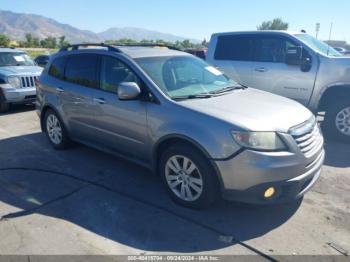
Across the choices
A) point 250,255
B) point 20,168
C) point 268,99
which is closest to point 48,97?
point 20,168

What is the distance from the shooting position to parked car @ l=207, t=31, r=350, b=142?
20.7ft

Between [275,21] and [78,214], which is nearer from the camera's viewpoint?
[78,214]

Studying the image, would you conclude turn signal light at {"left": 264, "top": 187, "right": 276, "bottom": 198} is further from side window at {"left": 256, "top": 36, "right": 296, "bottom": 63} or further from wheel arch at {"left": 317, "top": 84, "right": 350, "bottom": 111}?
side window at {"left": 256, "top": 36, "right": 296, "bottom": 63}

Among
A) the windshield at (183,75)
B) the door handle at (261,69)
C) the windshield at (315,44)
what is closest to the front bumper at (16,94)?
the windshield at (183,75)

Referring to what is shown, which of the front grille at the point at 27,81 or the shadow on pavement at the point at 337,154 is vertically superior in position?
the front grille at the point at 27,81

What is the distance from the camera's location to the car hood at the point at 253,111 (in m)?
3.42

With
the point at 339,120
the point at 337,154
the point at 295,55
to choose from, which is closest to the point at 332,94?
the point at 339,120

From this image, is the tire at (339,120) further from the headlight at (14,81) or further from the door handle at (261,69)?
the headlight at (14,81)

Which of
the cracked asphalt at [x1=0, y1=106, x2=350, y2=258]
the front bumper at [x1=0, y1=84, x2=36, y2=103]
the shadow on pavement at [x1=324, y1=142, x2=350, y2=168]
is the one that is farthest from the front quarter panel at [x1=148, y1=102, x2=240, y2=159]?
the front bumper at [x1=0, y1=84, x2=36, y2=103]

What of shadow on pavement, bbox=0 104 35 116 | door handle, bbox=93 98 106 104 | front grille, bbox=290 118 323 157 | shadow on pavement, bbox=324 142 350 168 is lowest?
shadow on pavement, bbox=0 104 35 116

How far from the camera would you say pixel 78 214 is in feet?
12.4

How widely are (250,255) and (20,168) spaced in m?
3.65

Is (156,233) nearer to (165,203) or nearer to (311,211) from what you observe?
(165,203)

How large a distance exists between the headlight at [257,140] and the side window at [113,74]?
5.36ft
